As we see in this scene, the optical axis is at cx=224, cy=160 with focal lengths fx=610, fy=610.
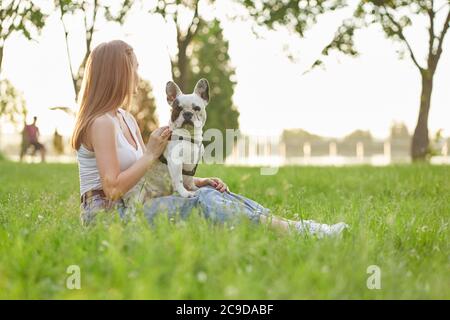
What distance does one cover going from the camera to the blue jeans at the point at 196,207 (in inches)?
191

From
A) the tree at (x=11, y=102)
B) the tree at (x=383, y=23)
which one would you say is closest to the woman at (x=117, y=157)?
the tree at (x=383, y=23)

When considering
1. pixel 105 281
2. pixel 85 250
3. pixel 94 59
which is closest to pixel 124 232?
pixel 85 250

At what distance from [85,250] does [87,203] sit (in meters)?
1.08

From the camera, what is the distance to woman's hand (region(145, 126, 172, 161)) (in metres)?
5.00

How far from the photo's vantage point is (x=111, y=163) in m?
4.87

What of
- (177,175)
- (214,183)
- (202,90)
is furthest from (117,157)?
(202,90)

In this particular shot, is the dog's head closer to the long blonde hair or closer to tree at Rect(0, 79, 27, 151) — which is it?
the long blonde hair

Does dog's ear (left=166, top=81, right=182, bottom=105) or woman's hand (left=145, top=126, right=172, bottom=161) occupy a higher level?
dog's ear (left=166, top=81, right=182, bottom=105)

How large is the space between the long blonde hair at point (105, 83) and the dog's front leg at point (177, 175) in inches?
26.4

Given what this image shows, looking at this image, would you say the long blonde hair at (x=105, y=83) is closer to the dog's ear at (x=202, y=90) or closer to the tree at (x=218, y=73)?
the dog's ear at (x=202, y=90)

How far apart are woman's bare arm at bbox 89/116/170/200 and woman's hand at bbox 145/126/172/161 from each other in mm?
43

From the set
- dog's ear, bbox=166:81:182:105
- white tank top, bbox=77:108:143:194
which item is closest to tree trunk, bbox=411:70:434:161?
dog's ear, bbox=166:81:182:105

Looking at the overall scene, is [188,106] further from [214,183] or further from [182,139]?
[214,183]

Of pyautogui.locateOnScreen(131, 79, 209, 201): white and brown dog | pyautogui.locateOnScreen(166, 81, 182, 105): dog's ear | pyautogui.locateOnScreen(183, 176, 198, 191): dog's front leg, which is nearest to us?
pyautogui.locateOnScreen(131, 79, 209, 201): white and brown dog
